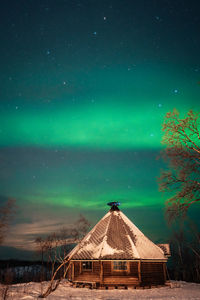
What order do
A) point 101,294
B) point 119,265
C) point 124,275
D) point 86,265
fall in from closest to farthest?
point 101,294, point 124,275, point 119,265, point 86,265

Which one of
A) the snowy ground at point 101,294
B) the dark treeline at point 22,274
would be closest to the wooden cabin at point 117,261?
the snowy ground at point 101,294

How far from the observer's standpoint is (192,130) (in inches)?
530

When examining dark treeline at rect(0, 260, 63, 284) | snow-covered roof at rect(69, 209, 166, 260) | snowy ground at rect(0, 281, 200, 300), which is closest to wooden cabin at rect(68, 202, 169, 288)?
snow-covered roof at rect(69, 209, 166, 260)

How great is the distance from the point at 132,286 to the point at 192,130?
1498cm

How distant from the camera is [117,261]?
21641mm

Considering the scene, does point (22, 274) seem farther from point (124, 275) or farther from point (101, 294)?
point (101, 294)

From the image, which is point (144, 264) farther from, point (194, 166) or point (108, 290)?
point (194, 166)

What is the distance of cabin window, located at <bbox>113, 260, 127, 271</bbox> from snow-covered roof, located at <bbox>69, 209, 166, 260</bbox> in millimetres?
1033

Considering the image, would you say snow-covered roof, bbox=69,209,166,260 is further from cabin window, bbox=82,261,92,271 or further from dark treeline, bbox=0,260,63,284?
dark treeline, bbox=0,260,63,284

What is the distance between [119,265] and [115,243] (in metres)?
1.95

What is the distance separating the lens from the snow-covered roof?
2148 cm

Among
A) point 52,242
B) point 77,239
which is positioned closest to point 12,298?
point 52,242

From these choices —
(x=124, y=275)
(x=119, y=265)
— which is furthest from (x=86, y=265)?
(x=124, y=275)

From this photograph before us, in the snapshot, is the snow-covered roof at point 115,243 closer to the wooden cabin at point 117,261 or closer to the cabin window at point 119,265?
the wooden cabin at point 117,261
